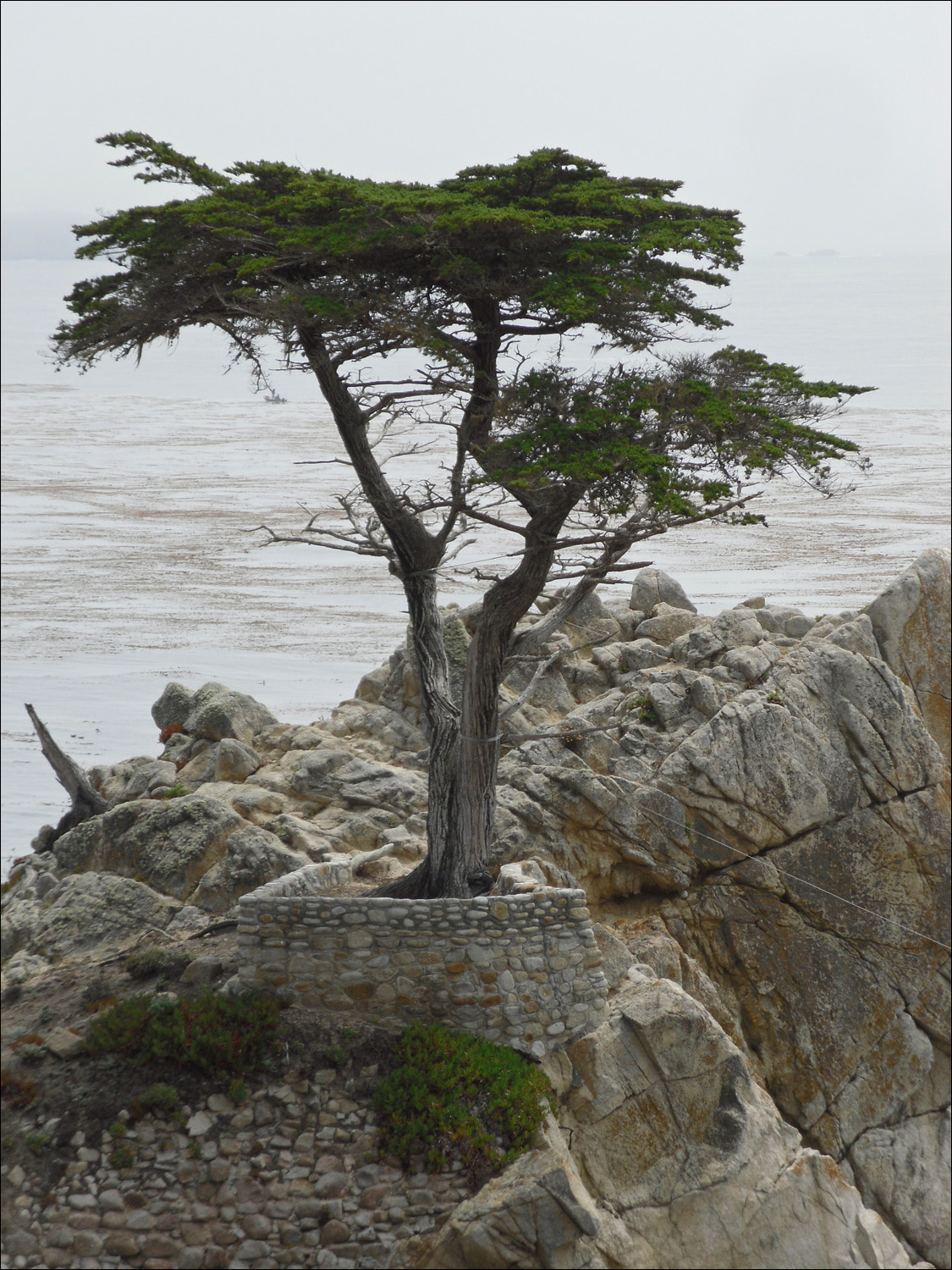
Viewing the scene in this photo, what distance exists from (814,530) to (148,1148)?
26045 millimetres

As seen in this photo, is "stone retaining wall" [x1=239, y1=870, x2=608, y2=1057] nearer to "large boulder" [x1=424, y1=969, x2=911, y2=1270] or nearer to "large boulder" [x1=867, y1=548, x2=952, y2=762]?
"large boulder" [x1=424, y1=969, x2=911, y2=1270]

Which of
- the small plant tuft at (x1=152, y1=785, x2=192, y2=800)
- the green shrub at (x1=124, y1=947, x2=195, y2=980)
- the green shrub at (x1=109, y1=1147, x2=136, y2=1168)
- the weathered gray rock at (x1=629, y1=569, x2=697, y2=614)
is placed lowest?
the green shrub at (x1=109, y1=1147, x2=136, y2=1168)

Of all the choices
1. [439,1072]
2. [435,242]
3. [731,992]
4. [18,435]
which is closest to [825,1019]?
[731,992]

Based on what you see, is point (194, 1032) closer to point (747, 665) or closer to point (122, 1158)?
point (122, 1158)

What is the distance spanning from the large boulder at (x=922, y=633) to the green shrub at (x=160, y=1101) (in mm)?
13925

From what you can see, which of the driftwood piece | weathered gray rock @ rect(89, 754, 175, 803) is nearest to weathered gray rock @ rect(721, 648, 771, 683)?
weathered gray rock @ rect(89, 754, 175, 803)

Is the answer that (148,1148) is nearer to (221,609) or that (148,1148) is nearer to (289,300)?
(289,300)

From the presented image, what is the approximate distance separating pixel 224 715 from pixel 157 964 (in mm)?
6796

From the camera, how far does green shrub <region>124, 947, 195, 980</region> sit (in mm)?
10086

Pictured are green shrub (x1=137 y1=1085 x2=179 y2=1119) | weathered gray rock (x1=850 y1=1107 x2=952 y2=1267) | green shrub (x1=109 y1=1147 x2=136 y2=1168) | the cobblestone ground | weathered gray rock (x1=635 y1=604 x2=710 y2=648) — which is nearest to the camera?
the cobblestone ground

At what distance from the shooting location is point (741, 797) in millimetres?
14734

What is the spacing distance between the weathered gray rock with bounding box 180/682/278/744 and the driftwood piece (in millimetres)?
2194

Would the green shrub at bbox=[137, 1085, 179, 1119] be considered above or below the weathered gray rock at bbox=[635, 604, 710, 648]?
below

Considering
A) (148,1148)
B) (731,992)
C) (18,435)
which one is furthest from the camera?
(18,435)
